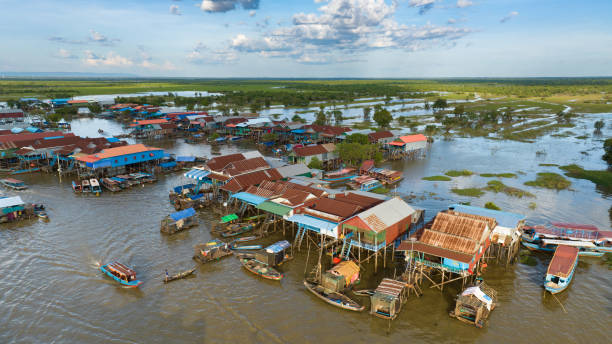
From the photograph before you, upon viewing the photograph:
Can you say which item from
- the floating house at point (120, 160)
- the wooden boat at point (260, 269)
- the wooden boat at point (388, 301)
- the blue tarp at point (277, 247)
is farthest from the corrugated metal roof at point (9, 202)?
the wooden boat at point (388, 301)

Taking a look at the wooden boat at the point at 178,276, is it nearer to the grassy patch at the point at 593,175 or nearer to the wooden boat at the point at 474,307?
the wooden boat at the point at 474,307

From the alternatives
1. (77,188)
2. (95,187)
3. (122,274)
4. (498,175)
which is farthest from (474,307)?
(77,188)

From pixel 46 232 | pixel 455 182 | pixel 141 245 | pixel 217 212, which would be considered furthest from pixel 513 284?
pixel 46 232

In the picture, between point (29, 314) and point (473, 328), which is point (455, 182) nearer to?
point (473, 328)

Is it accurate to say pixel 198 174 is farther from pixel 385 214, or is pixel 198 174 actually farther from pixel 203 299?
pixel 385 214

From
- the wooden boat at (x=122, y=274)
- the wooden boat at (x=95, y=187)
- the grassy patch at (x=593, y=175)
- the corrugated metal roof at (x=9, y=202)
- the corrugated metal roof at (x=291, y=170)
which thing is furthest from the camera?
the grassy patch at (x=593, y=175)

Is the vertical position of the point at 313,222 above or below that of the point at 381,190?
above
